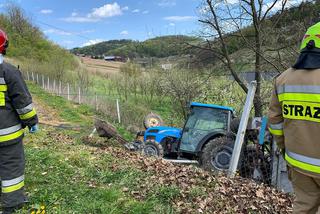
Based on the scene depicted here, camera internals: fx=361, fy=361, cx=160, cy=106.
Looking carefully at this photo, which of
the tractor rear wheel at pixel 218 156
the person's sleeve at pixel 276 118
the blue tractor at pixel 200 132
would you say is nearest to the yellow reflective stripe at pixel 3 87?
the person's sleeve at pixel 276 118

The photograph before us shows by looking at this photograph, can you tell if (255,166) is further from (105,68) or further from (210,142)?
(105,68)

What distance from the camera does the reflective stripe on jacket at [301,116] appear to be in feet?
9.78

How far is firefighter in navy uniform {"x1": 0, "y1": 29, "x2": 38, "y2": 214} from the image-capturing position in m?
4.12

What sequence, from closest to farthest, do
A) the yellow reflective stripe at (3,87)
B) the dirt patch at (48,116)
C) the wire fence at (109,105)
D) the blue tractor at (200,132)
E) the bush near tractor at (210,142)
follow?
the yellow reflective stripe at (3,87)
the bush near tractor at (210,142)
the blue tractor at (200,132)
the dirt patch at (48,116)
the wire fence at (109,105)

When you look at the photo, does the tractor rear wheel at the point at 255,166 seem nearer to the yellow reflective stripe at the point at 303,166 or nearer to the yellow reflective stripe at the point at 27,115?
the yellow reflective stripe at the point at 303,166

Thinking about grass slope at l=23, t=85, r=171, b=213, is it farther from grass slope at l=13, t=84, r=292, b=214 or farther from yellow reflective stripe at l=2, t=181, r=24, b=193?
yellow reflective stripe at l=2, t=181, r=24, b=193

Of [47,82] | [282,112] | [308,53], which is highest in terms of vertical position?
[308,53]

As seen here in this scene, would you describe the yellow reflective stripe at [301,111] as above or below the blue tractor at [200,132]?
above

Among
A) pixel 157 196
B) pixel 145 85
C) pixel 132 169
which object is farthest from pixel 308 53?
pixel 145 85

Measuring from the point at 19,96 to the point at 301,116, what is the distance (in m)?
3.03

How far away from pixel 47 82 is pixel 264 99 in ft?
77.6

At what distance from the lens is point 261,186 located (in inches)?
205

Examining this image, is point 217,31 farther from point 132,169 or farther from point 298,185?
point 298,185

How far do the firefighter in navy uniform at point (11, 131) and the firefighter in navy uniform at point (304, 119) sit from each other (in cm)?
281
